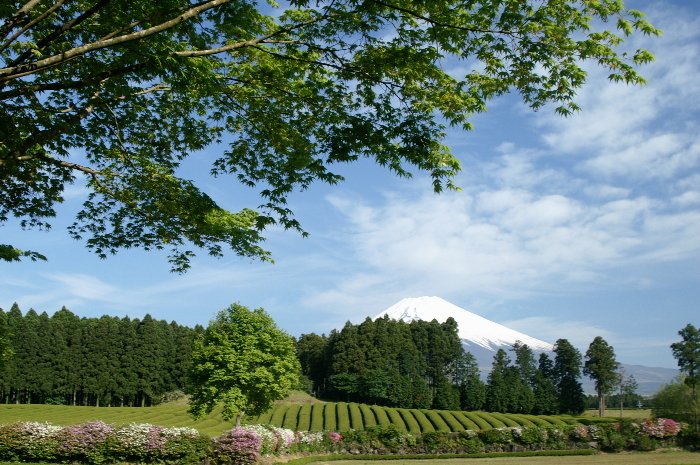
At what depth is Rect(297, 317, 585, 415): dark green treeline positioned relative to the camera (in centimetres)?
6344

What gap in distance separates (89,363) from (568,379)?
62.1 m

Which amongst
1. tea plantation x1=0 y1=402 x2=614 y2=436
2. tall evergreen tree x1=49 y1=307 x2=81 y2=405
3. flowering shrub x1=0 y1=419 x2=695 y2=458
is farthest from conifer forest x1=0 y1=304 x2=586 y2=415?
flowering shrub x1=0 y1=419 x2=695 y2=458

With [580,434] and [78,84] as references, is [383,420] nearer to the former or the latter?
[580,434]

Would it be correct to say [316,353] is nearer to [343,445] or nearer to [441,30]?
[343,445]

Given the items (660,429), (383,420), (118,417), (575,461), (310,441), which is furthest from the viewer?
(383,420)

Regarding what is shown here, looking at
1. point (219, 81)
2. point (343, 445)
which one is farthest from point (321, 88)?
point (343, 445)

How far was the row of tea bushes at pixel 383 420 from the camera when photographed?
135 feet

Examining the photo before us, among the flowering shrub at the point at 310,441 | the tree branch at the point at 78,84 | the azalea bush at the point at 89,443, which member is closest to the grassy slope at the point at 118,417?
the flowering shrub at the point at 310,441

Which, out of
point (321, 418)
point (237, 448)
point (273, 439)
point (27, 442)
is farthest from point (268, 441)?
point (321, 418)

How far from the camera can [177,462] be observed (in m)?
20.3

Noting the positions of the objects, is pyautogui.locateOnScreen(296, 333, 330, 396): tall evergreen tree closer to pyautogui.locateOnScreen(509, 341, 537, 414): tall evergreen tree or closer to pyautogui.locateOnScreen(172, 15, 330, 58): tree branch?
pyautogui.locateOnScreen(509, 341, 537, 414): tall evergreen tree

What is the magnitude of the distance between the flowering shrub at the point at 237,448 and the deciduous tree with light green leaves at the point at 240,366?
24.7ft

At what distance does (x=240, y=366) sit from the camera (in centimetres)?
3020

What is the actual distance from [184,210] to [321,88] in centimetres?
373
